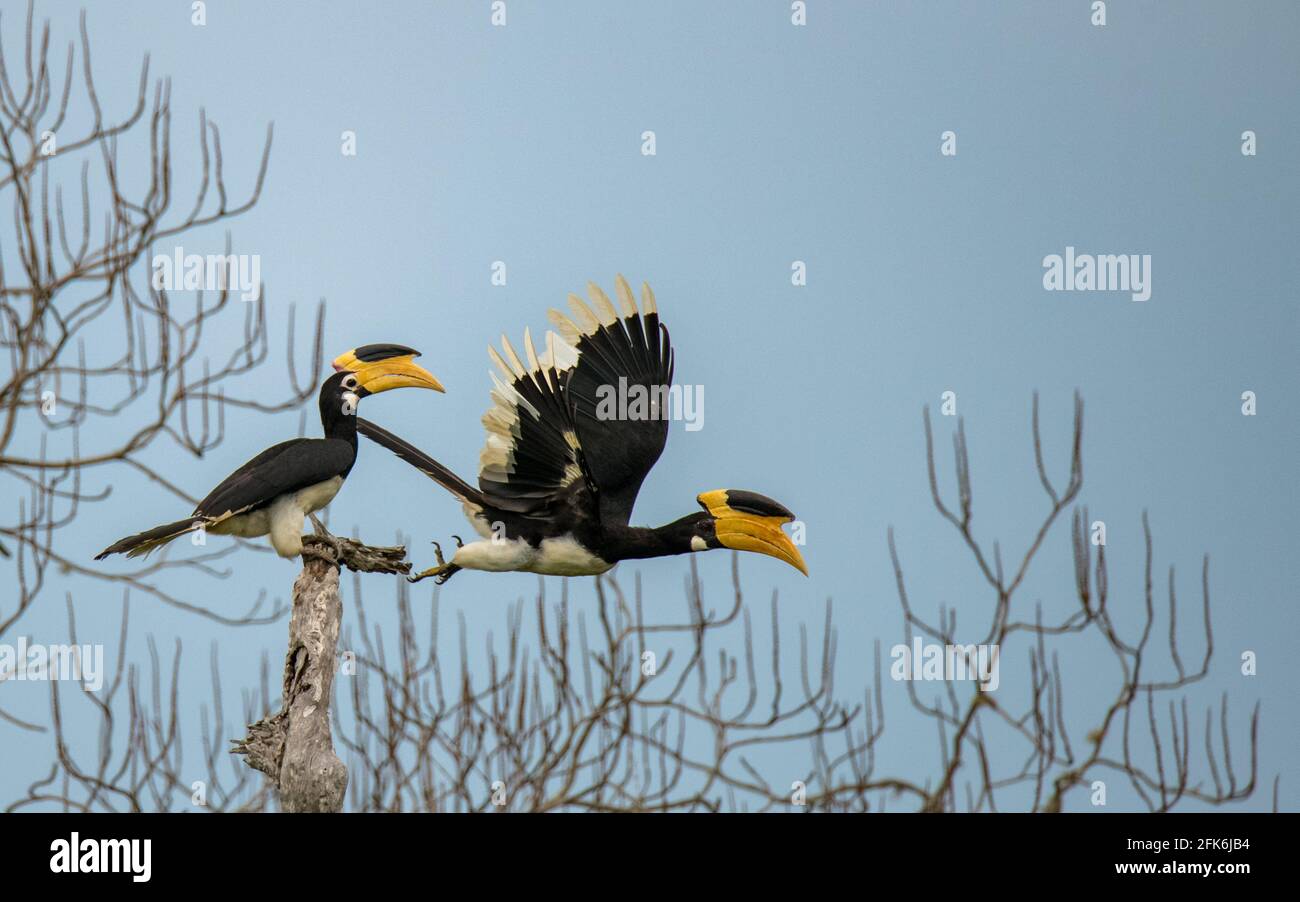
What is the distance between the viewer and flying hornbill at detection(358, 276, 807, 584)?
7742mm

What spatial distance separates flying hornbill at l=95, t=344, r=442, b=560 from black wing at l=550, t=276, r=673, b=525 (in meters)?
1.32

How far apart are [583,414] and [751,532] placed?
1.10m

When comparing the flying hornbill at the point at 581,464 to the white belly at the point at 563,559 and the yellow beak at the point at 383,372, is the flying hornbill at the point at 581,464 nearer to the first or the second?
the white belly at the point at 563,559

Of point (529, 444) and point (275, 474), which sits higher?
point (529, 444)

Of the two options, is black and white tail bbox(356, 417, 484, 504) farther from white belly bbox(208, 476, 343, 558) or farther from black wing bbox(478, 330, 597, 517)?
white belly bbox(208, 476, 343, 558)

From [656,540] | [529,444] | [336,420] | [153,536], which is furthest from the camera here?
[656,540]

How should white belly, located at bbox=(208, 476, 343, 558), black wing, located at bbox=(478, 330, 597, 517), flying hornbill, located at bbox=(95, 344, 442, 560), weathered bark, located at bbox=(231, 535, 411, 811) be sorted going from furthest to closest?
black wing, located at bbox=(478, 330, 597, 517), white belly, located at bbox=(208, 476, 343, 558), flying hornbill, located at bbox=(95, 344, 442, 560), weathered bark, located at bbox=(231, 535, 411, 811)

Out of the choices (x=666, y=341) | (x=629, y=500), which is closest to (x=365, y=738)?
(x=629, y=500)

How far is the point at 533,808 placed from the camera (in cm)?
778

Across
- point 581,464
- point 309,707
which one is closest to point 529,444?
point 581,464

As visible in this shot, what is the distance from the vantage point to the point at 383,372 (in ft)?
24.0

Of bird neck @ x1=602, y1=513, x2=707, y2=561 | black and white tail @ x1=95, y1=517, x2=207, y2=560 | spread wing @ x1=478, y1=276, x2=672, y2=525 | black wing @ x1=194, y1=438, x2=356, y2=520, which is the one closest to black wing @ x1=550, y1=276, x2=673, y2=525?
spread wing @ x1=478, y1=276, x2=672, y2=525

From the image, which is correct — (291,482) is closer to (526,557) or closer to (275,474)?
(275,474)

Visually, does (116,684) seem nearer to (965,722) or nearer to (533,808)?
(533,808)
